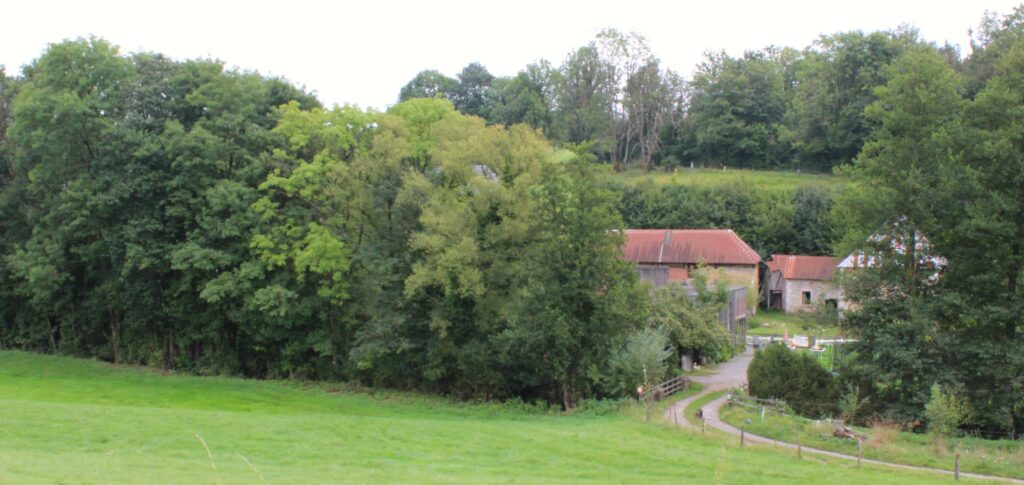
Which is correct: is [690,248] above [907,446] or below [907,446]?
above

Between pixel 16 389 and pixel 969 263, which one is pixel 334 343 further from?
pixel 969 263

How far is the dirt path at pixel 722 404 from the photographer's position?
67.1ft

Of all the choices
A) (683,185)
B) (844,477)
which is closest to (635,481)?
(844,477)

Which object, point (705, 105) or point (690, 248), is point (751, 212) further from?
point (705, 105)

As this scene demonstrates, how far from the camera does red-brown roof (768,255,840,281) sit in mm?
63688

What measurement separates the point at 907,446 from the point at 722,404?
8303 mm

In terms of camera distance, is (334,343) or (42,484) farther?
(334,343)

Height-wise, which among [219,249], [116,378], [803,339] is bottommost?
[116,378]

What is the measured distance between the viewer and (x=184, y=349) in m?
45.3

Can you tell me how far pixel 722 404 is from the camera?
30.1 metres

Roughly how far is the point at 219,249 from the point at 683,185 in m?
50.4

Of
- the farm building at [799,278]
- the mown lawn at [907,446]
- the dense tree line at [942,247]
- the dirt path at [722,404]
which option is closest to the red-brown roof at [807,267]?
the farm building at [799,278]

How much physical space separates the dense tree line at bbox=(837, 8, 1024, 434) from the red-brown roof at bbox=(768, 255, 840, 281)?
1327 inches

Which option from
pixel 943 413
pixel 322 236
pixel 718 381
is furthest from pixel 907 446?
pixel 322 236
